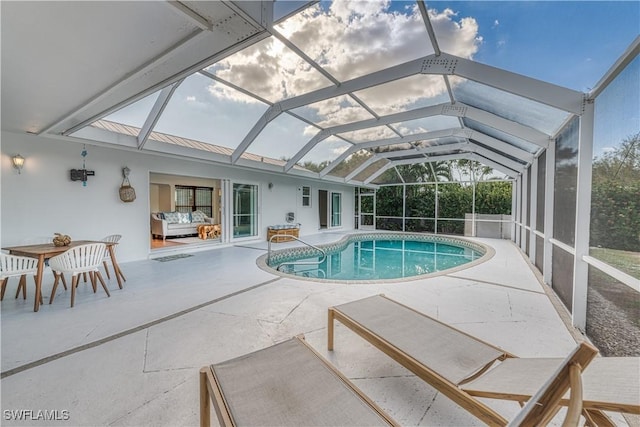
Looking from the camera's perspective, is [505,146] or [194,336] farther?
[505,146]

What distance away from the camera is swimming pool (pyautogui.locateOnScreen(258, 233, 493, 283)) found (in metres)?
6.80

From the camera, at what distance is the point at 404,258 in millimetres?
8852

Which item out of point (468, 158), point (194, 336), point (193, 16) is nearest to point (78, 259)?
point (194, 336)

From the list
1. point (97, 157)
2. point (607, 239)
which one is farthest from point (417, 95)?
point (97, 157)

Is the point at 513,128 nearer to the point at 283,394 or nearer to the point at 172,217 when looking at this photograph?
the point at 283,394

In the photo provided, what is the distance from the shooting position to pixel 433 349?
2.00m

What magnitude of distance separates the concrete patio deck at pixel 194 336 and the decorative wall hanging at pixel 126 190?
6.79 ft

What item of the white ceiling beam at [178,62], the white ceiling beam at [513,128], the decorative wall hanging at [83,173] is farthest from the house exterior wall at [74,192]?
the white ceiling beam at [513,128]

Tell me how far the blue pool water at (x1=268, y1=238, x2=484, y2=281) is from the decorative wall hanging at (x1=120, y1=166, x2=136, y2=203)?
3729 mm

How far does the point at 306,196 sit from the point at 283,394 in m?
11.1

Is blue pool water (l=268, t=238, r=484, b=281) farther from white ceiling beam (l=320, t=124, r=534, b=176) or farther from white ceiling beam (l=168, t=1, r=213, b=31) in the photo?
white ceiling beam (l=168, t=1, r=213, b=31)

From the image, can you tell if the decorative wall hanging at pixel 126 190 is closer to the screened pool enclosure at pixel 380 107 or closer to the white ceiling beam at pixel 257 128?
the screened pool enclosure at pixel 380 107

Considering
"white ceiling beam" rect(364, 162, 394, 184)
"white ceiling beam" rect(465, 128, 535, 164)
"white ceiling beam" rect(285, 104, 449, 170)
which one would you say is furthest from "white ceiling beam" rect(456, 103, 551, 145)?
"white ceiling beam" rect(364, 162, 394, 184)

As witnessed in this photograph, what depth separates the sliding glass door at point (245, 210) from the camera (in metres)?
9.43
